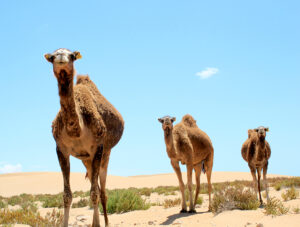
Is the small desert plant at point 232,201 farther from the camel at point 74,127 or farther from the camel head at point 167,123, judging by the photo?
the camel at point 74,127

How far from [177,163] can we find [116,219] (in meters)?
2.57

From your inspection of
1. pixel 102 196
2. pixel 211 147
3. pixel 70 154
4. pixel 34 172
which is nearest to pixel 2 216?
pixel 102 196

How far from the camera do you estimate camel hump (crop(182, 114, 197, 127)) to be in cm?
1288

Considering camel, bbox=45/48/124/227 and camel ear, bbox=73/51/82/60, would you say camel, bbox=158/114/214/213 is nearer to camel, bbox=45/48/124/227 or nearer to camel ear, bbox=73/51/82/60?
camel, bbox=45/48/124/227

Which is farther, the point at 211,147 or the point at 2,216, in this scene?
the point at 211,147

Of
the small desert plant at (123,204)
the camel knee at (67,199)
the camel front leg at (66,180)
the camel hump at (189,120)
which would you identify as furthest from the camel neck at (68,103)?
the camel hump at (189,120)

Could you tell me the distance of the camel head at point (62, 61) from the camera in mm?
5059

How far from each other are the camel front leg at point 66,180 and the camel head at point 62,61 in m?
1.48

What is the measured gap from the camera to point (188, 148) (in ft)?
36.0

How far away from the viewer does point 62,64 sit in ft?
16.7

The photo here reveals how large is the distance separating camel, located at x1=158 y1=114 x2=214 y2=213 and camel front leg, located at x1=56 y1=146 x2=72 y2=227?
15.7 feet

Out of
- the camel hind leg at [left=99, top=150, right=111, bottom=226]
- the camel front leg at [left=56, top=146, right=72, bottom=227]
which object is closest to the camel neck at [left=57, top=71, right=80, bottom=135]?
the camel front leg at [left=56, top=146, right=72, bottom=227]

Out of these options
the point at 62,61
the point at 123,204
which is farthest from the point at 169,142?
the point at 62,61

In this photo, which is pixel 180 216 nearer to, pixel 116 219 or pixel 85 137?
pixel 116 219
